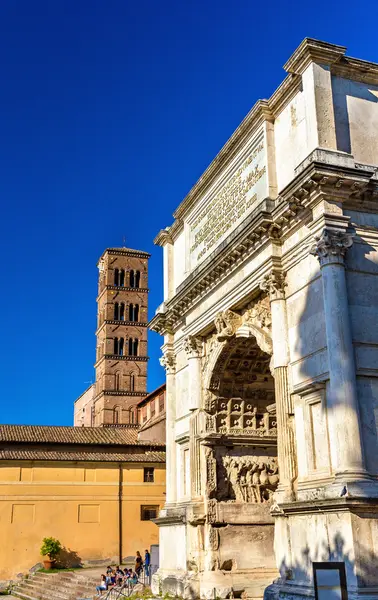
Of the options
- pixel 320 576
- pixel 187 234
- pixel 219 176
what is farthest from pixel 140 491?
pixel 320 576

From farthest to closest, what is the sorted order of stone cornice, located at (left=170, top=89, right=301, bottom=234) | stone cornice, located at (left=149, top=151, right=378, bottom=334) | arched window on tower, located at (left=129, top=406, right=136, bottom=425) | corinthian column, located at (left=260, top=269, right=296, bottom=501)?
arched window on tower, located at (left=129, top=406, right=136, bottom=425) → stone cornice, located at (left=170, top=89, right=301, bottom=234) → corinthian column, located at (left=260, top=269, right=296, bottom=501) → stone cornice, located at (left=149, top=151, right=378, bottom=334)

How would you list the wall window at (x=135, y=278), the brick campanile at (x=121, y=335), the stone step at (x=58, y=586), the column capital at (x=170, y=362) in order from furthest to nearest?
1. the wall window at (x=135, y=278)
2. the brick campanile at (x=121, y=335)
3. the stone step at (x=58, y=586)
4. the column capital at (x=170, y=362)

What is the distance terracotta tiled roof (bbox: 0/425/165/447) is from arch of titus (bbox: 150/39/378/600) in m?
15.9

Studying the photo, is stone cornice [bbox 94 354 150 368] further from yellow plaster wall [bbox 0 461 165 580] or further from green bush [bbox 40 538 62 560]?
green bush [bbox 40 538 62 560]

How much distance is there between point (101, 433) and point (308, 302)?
26879 millimetres

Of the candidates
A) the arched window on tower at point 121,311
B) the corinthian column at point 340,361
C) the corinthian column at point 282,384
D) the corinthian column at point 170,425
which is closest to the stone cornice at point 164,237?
the corinthian column at point 170,425

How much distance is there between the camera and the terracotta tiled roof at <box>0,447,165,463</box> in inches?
1347

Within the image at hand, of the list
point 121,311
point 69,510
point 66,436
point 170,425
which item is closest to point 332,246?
point 170,425

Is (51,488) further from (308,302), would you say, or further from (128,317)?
(128,317)

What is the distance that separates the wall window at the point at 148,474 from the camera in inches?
1419

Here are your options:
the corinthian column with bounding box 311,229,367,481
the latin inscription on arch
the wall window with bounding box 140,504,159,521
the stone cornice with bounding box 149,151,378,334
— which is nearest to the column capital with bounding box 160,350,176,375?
the stone cornice with bounding box 149,151,378,334

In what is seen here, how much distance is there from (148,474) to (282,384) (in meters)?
23.1

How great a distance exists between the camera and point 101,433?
3916 centimetres

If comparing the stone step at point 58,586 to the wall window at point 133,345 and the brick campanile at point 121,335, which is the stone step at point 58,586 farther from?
the wall window at point 133,345
